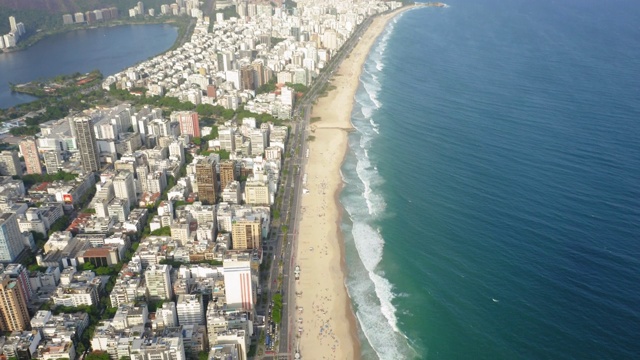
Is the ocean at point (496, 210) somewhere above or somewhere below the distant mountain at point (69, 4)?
below

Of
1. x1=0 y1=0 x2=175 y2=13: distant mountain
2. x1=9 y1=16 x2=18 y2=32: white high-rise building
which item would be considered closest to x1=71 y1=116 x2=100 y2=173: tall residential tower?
x1=9 y1=16 x2=18 y2=32: white high-rise building

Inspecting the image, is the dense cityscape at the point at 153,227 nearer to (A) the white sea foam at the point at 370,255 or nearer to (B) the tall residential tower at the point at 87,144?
(B) the tall residential tower at the point at 87,144

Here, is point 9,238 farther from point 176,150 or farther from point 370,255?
point 370,255

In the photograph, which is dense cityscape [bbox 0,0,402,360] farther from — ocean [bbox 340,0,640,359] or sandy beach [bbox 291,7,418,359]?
ocean [bbox 340,0,640,359]

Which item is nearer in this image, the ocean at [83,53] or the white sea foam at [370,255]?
the white sea foam at [370,255]

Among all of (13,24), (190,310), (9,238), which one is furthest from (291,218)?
(13,24)

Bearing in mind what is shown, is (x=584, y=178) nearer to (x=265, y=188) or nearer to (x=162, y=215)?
(x=265, y=188)

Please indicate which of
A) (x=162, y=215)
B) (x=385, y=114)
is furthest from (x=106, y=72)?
(x=162, y=215)

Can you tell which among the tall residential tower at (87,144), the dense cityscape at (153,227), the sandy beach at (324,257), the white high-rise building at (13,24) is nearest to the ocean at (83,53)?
the white high-rise building at (13,24)
